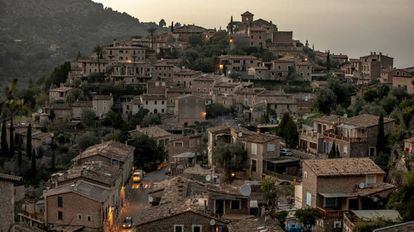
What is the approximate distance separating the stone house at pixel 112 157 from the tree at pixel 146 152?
1633mm

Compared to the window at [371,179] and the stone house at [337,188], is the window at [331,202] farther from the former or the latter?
the window at [371,179]

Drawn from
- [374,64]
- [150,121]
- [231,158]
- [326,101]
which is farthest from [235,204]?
[374,64]

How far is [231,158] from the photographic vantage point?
99.3 ft

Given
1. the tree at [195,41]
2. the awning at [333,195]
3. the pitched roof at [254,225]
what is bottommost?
the pitched roof at [254,225]

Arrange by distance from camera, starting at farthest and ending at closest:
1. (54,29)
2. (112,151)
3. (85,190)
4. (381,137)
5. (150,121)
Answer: (54,29) < (150,121) < (112,151) < (381,137) < (85,190)

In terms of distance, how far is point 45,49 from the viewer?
106938mm

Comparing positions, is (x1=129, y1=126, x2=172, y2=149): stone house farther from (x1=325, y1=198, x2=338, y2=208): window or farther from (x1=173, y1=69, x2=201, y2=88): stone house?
(x1=325, y1=198, x2=338, y2=208): window

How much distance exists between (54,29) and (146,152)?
95054 mm

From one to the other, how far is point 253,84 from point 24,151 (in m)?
19.2

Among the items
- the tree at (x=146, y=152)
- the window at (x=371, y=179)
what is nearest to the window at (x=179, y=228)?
the window at (x=371, y=179)

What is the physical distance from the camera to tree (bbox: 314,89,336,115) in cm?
4078

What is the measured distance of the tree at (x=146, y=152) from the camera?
3734 centimetres

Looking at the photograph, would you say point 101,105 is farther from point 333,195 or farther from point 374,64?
point 333,195

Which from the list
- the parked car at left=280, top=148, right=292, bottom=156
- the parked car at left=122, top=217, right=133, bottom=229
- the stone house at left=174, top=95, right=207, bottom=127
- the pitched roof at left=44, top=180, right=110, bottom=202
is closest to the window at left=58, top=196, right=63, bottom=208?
the pitched roof at left=44, top=180, right=110, bottom=202
